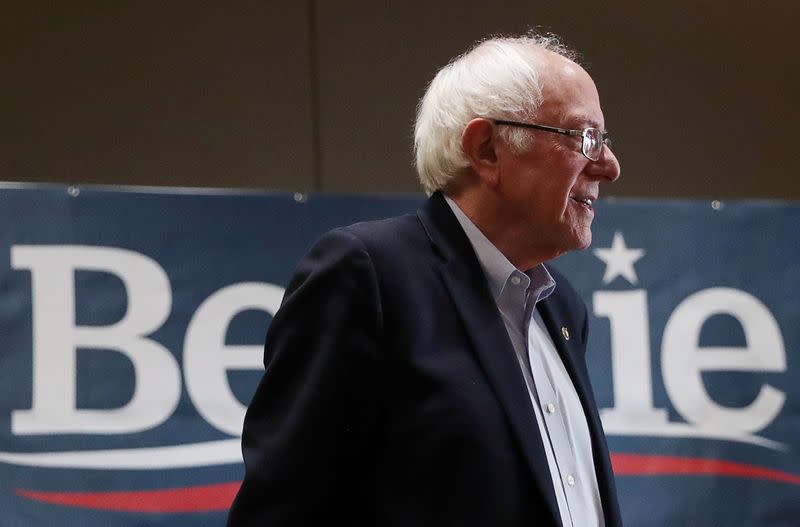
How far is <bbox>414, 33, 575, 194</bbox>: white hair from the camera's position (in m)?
1.85

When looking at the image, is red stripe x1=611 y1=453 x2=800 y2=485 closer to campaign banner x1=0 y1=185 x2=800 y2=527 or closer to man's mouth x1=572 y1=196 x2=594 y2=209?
campaign banner x1=0 y1=185 x2=800 y2=527

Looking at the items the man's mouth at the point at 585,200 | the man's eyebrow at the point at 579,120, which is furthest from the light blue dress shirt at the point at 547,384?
the man's eyebrow at the point at 579,120

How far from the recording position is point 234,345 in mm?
3053

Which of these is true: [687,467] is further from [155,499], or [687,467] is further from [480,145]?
[480,145]

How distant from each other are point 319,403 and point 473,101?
2.09 ft

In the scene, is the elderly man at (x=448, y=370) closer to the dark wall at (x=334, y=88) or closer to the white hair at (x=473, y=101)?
the white hair at (x=473, y=101)

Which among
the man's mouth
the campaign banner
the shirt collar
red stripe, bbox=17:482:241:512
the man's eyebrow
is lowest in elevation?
red stripe, bbox=17:482:241:512

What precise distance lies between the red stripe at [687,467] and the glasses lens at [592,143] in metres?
1.61

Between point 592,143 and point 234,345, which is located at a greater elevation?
point 592,143

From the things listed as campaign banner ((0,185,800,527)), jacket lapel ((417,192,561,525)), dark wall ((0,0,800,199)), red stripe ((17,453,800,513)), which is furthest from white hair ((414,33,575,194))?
dark wall ((0,0,800,199))

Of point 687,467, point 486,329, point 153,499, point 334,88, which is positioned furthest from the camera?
point 334,88

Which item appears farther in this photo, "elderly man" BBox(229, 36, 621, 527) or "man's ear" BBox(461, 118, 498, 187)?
"man's ear" BBox(461, 118, 498, 187)

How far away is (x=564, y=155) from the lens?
184 centimetres

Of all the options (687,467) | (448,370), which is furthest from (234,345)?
(448,370)
